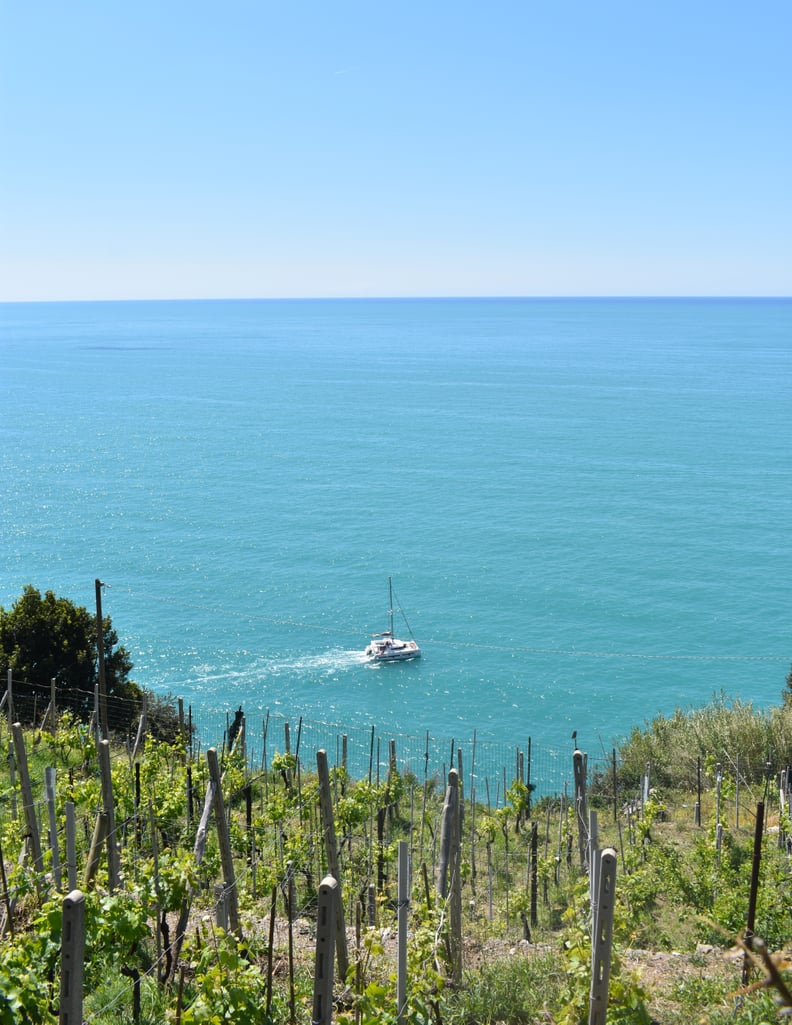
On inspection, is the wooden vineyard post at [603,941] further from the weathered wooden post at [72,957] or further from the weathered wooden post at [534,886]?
the weathered wooden post at [534,886]

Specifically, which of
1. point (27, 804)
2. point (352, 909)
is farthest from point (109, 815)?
point (352, 909)

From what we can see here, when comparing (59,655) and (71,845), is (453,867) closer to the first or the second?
(71,845)

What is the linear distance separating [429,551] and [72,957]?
48625 mm

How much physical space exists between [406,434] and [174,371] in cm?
7142

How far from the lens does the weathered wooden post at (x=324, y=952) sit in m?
5.12

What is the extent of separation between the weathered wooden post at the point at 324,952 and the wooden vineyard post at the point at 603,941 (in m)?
1.51

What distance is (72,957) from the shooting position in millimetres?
4492

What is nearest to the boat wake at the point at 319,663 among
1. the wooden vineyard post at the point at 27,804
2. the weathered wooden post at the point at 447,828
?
the wooden vineyard post at the point at 27,804

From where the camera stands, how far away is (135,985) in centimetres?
649

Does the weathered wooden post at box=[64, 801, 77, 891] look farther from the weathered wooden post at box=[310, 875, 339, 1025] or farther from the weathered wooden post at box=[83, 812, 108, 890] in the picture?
the weathered wooden post at box=[310, 875, 339, 1025]

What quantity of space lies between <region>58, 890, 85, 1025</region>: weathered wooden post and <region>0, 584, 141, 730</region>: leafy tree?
18.6 metres

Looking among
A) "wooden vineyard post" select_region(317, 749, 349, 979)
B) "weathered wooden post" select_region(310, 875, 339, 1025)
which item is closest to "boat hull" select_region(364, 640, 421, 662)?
"wooden vineyard post" select_region(317, 749, 349, 979)

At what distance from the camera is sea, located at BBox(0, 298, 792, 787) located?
3706 centimetres

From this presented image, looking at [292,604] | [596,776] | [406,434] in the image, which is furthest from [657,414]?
[596,776]
